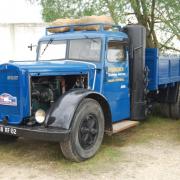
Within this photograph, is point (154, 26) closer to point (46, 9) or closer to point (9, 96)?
point (46, 9)

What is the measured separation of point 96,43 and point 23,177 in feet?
9.01

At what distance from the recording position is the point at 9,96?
5.98m

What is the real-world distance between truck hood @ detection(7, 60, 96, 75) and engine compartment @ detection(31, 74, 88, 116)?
17 cm

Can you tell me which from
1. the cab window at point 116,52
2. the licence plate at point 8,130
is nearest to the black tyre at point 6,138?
the licence plate at point 8,130

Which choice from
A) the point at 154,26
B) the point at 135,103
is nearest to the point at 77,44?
the point at 135,103

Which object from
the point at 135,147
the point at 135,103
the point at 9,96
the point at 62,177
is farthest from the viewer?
the point at 135,103

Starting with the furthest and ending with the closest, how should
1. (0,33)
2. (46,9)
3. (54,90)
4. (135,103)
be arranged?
(0,33) < (46,9) < (135,103) < (54,90)

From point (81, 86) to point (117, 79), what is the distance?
84 centimetres

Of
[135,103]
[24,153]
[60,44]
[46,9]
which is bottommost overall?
[24,153]

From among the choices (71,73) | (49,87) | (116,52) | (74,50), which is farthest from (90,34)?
(49,87)

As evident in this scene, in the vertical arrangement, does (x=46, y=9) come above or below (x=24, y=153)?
above

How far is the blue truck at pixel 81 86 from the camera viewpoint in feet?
19.1

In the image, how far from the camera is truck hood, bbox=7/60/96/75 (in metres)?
5.87

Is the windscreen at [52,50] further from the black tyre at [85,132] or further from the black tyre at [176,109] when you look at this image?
the black tyre at [176,109]
